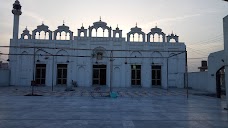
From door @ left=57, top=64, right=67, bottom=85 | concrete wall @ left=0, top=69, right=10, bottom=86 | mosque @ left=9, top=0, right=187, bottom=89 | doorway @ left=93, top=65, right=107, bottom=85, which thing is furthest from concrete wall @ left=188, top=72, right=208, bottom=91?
concrete wall @ left=0, top=69, right=10, bottom=86

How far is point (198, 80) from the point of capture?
29297 millimetres

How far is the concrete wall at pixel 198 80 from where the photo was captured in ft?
88.5

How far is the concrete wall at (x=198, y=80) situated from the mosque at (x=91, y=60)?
1.69 m

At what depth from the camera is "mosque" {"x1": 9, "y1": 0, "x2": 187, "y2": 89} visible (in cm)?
3234

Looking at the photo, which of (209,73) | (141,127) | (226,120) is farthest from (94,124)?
(209,73)

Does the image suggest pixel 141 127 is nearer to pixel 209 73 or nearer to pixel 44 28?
pixel 209 73

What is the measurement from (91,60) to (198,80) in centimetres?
1620

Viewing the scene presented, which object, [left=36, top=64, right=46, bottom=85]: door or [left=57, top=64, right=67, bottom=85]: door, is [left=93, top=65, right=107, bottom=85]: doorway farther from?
[left=36, top=64, right=46, bottom=85]: door

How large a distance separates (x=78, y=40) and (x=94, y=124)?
2596 cm

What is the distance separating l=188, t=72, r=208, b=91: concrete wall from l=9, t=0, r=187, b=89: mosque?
1.69 metres

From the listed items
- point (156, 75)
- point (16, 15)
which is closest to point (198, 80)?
point (156, 75)

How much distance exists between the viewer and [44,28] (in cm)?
3347

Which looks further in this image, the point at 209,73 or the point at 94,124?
the point at 209,73

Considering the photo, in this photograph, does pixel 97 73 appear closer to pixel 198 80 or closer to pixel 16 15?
pixel 198 80
